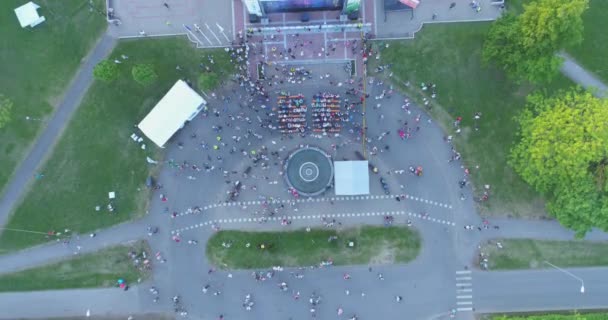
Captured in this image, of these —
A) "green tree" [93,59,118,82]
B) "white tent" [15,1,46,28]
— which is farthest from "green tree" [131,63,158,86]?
"white tent" [15,1,46,28]

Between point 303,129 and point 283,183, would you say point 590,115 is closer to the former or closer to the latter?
point 303,129

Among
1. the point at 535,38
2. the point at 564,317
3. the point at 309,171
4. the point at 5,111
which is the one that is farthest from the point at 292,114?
the point at 564,317

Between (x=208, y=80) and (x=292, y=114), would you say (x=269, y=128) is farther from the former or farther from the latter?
(x=208, y=80)

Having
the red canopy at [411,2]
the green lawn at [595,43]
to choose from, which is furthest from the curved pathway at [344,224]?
the green lawn at [595,43]

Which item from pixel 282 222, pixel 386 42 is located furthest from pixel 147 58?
pixel 386 42

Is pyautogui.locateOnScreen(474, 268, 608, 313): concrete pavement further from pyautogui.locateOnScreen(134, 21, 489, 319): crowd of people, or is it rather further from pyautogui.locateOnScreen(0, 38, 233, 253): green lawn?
pyautogui.locateOnScreen(0, 38, 233, 253): green lawn

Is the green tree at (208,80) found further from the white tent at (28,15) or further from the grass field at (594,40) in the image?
the grass field at (594,40)
